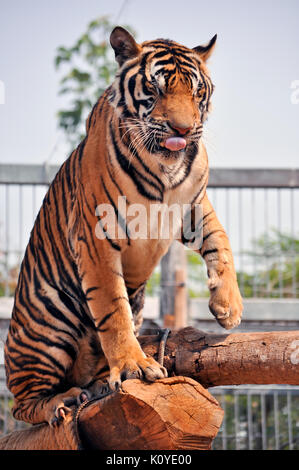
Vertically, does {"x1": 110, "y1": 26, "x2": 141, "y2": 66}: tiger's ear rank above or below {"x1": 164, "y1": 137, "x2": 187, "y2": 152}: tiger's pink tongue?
above

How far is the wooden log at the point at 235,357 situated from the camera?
7.28 feet

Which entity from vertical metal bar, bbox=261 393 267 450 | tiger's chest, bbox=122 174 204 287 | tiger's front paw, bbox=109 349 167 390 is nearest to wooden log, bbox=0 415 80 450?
tiger's front paw, bbox=109 349 167 390

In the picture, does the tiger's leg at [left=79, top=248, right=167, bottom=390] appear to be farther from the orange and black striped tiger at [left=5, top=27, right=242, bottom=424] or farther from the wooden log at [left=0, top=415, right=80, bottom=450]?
the wooden log at [left=0, top=415, right=80, bottom=450]

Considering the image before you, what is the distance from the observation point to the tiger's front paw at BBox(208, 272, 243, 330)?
2277 mm

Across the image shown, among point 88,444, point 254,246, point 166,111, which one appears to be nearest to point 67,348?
point 88,444

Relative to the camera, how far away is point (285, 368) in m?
2.21

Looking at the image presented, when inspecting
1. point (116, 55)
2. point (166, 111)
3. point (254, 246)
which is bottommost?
point (254, 246)

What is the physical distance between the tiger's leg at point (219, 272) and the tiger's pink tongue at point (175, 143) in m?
0.46

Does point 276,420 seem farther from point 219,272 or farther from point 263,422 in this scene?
point 219,272

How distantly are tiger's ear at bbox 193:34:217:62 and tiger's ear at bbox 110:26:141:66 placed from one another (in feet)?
0.88

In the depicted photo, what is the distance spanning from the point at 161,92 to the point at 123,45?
0.99ft

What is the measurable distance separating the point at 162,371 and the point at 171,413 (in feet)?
0.50

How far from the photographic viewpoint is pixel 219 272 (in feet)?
7.79
